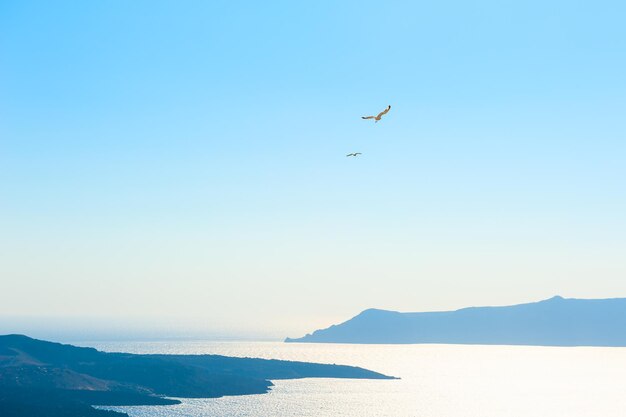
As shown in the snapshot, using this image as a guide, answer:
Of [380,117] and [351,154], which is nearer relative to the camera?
[380,117]
